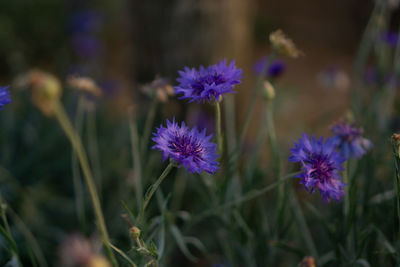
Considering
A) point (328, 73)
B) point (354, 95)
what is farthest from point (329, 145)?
point (328, 73)

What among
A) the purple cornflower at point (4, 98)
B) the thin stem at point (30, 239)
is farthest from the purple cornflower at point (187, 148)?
the thin stem at point (30, 239)

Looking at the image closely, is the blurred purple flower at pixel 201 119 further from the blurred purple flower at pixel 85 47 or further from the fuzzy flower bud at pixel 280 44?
the blurred purple flower at pixel 85 47

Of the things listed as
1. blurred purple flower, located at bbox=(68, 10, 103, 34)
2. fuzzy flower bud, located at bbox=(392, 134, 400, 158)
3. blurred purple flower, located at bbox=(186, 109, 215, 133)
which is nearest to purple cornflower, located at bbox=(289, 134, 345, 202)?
fuzzy flower bud, located at bbox=(392, 134, 400, 158)

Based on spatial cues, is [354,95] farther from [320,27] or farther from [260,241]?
[320,27]

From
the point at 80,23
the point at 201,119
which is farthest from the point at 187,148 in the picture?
the point at 80,23

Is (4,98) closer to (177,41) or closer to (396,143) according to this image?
(396,143)

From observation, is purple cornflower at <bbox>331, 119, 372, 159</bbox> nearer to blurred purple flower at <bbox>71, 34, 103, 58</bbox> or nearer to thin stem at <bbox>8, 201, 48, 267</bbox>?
thin stem at <bbox>8, 201, 48, 267</bbox>
